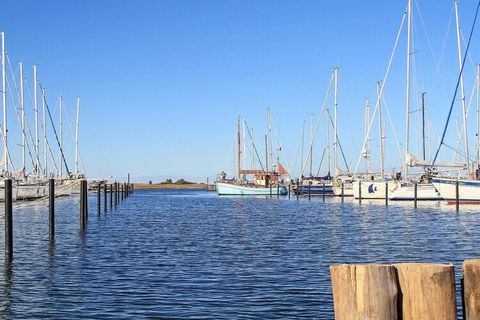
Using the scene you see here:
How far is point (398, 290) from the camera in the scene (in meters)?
7.84

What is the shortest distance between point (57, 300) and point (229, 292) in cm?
383

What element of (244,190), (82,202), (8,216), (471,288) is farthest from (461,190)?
(244,190)

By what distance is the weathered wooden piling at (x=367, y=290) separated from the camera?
7.70 metres

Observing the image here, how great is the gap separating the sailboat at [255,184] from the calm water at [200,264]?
224 feet

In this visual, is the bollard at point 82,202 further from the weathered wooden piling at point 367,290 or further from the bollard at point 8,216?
the weathered wooden piling at point 367,290

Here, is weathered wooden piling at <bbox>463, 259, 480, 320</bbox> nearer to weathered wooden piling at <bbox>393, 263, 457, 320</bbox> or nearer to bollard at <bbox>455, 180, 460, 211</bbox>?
weathered wooden piling at <bbox>393, 263, 457, 320</bbox>

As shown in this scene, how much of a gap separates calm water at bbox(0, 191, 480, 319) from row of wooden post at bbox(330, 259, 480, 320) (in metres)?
6.25

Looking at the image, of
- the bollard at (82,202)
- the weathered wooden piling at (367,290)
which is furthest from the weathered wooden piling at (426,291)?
the bollard at (82,202)

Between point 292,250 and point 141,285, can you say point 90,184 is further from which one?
point 141,285

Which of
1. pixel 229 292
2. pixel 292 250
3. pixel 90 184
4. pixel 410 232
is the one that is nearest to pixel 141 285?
pixel 229 292

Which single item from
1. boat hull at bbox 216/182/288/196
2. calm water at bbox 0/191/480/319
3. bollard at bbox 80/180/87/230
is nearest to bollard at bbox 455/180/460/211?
calm water at bbox 0/191/480/319

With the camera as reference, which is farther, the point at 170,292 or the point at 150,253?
the point at 150,253

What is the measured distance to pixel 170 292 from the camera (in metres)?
16.8

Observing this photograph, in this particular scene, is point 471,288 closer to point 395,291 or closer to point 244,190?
point 395,291
